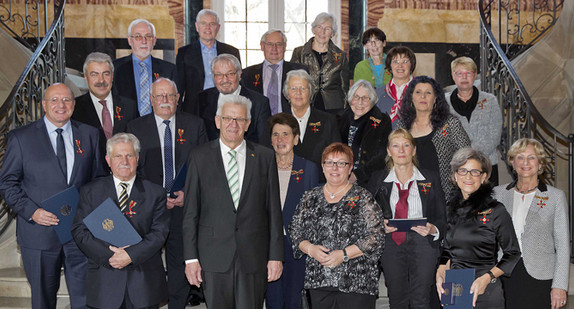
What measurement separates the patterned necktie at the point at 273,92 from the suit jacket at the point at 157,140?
960 millimetres

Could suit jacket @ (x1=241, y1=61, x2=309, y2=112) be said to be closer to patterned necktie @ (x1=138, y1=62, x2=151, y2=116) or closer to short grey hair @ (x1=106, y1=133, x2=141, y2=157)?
patterned necktie @ (x1=138, y1=62, x2=151, y2=116)

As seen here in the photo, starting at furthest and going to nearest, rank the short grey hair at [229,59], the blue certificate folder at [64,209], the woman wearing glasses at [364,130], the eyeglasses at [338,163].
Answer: the short grey hair at [229,59] → the woman wearing glasses at [364,130] → the blue certificate folder at [64,209] → the eyeglasses at [338,163]

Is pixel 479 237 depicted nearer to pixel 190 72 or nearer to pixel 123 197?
pixel 123 197

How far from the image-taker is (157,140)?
15.5 feet

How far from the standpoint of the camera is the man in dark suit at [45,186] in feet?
13.8

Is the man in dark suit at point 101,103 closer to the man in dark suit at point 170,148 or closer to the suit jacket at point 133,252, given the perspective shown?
the man in dark suit at point 170,148

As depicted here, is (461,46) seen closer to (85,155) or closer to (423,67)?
(423,67)

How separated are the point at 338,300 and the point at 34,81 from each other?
3653 millimetres

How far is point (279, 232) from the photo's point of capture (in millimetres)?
4102

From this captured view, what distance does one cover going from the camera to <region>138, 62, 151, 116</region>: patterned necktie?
17.9ft

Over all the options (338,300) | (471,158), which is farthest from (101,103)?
(471,158)

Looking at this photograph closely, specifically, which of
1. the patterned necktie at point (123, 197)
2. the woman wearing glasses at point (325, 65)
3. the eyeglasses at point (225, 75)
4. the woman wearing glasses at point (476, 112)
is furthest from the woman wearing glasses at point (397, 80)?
Answer: the patterned necktie at point (123, 197)

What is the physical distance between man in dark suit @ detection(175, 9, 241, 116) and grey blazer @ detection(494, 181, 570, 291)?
278cm

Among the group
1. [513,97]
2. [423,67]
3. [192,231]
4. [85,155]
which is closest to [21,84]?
[85,155]
